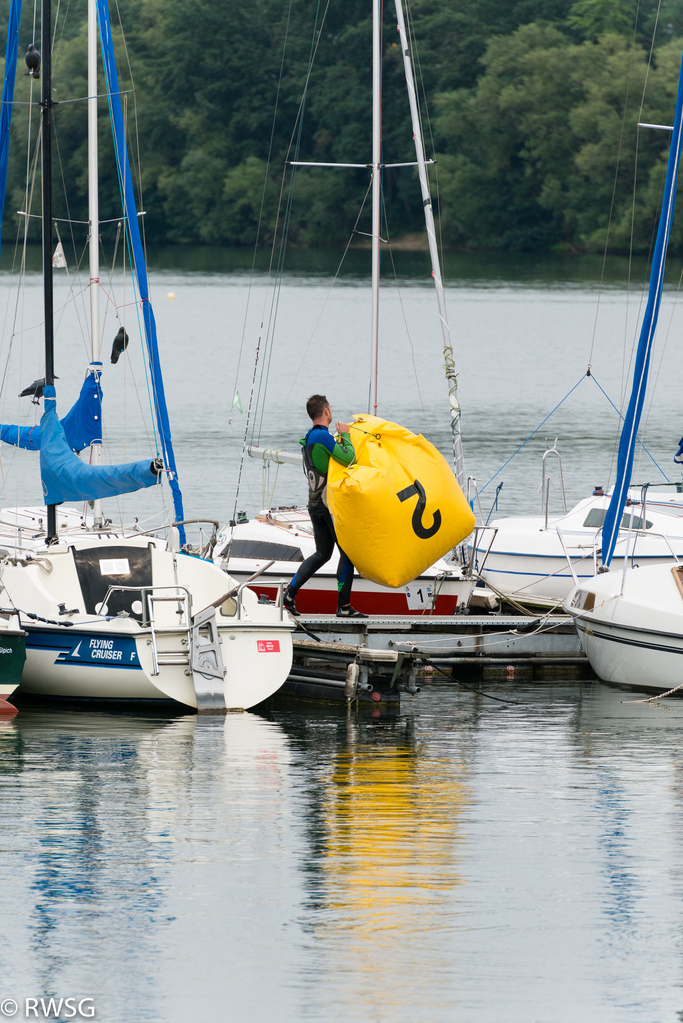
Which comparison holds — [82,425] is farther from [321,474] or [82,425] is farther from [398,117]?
[398,117]

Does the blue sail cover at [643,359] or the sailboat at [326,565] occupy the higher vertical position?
the blue sail cover at [643,359]

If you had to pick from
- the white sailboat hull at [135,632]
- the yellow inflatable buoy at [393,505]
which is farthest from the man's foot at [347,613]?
the white sailboat hull at [135,632]

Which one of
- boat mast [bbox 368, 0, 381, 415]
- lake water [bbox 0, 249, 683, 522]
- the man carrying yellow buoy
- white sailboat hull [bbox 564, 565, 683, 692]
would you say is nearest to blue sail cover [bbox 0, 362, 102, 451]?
lake water [bbox 0, 249, 683, 522]

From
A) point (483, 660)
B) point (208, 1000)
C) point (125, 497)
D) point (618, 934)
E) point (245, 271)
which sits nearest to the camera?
point (208, 1000)

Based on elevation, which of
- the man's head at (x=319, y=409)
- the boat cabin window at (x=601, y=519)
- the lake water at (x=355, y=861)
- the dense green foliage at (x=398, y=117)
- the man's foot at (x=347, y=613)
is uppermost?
the dense green foliage at (x=398, y=117)

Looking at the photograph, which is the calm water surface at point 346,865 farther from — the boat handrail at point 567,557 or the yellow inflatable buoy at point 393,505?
the boat handrail at point 567,557

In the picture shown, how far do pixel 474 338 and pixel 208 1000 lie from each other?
169ft

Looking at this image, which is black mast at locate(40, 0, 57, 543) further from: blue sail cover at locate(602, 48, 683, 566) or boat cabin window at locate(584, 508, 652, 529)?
boat cabin window at locate(584, 508, 652, 529)

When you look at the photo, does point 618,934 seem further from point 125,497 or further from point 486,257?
point 486,257

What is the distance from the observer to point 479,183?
99188mm

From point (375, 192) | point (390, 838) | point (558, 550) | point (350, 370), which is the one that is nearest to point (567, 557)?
point (558, 550)

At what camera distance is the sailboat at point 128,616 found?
13773 mm

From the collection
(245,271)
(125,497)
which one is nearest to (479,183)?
(245,271)

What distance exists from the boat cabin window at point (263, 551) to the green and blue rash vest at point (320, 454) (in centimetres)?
229
